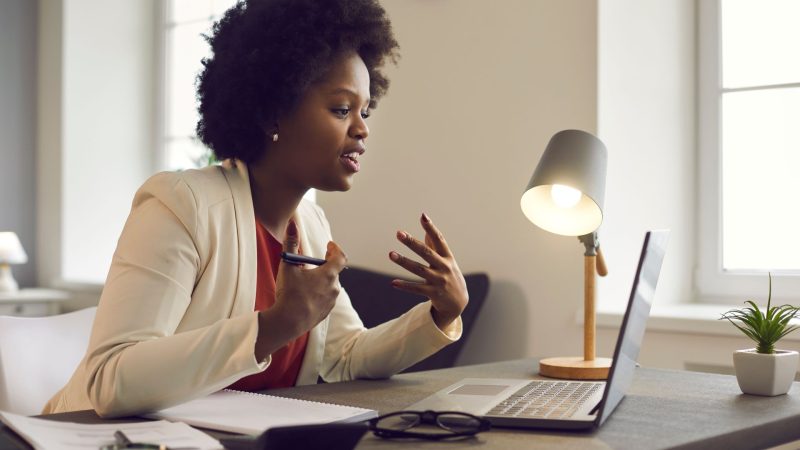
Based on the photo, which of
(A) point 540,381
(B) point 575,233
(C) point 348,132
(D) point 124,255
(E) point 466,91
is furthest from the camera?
(E) point 466,91

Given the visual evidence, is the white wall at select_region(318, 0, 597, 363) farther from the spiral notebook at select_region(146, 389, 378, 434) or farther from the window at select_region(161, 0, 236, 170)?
the window at select_region(161, 0, 236, 170)

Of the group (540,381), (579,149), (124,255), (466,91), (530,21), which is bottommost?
(540,381)

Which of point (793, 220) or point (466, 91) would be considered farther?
point (466, 91)

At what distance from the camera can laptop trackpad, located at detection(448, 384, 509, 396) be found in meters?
1.39

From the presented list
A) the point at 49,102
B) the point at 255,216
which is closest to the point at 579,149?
the point at 255,216

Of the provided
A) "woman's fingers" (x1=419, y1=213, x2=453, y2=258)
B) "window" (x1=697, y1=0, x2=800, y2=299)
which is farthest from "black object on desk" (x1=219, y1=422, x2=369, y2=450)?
"window" (x1=697, y1=0, x2=800, y2=299)

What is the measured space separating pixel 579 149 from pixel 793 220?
121cm

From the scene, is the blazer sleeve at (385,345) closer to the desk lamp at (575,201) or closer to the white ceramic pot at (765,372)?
the desk lamp at (575,201)

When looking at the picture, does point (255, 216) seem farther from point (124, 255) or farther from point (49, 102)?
point (49, 102)

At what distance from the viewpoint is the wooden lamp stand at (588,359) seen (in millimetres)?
1660

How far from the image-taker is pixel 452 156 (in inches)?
113

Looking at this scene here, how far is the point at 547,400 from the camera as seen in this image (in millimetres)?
1314

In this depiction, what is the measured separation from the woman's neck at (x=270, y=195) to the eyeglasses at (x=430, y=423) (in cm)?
62

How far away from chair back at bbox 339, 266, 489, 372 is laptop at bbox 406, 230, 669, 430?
44.0 inches
